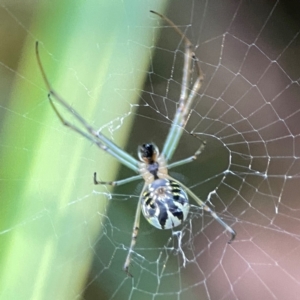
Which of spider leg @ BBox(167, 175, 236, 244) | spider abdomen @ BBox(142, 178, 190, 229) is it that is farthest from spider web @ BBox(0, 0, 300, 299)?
spider abdomen @ BBox(142, 178, 190, 229)

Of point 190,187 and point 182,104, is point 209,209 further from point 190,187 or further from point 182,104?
point 182,104

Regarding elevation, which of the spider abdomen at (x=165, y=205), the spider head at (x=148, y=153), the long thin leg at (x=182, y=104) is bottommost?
the spider abdomen at (x=165, y=205)

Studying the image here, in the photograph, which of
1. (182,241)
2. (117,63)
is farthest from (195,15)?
(182,241)

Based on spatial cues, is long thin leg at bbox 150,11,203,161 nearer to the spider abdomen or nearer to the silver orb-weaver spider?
the silver orb-weaver spider

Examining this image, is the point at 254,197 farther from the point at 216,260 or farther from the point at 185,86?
the point at 185,86

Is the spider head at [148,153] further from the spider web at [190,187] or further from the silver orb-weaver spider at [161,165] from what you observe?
the spider web at [190,187]

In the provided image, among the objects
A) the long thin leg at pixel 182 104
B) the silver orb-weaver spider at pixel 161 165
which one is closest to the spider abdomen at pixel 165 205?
the silver orb-weaver spider at pixel 161 165

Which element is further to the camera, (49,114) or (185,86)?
(49,114)
